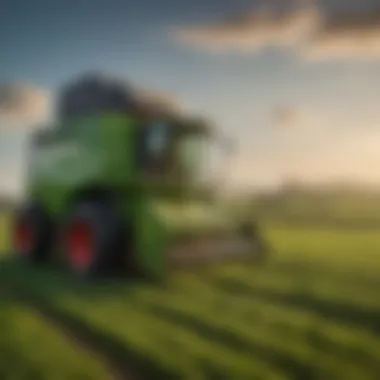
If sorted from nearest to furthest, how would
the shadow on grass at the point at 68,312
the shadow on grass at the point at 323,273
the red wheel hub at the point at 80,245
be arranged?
the shadow on grass at the point at 68,312 < the shadow on grass at the point at 323,273 < the red wheel hub at the point at 80,245

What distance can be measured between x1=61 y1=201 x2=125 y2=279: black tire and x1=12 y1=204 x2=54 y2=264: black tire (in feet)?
0.28

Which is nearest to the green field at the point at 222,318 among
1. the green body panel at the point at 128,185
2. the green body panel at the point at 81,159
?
the green body panel at the point at 128,185

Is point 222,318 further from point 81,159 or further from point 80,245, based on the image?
point 81,159

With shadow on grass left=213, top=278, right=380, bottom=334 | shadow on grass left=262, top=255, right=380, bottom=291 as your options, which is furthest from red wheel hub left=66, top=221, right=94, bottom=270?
shadow on grass left=262, top=255, right=380, bottom=291

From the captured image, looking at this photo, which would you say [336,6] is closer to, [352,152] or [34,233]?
[352,152]

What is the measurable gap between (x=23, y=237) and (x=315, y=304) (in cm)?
77

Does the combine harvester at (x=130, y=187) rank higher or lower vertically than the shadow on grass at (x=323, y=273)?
higher

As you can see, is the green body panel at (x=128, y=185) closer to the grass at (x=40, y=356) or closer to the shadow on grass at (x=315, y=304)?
the shadow on grass at (x=315, y=304)

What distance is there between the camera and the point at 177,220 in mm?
1397

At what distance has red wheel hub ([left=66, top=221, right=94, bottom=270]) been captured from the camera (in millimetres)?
1457

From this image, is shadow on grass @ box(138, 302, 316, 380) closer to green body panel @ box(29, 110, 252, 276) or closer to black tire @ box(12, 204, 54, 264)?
green body panel @ box(29, 110, 252, 276)

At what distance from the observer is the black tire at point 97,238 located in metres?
1.43

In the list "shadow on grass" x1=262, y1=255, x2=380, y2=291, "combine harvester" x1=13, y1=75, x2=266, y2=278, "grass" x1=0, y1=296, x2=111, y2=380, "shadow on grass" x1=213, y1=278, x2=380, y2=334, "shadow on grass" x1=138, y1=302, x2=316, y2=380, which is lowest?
"grass" x1=0, y1=296, x2=111, y2=380

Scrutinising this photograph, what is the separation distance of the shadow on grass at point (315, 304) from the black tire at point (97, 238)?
274 millimetres
